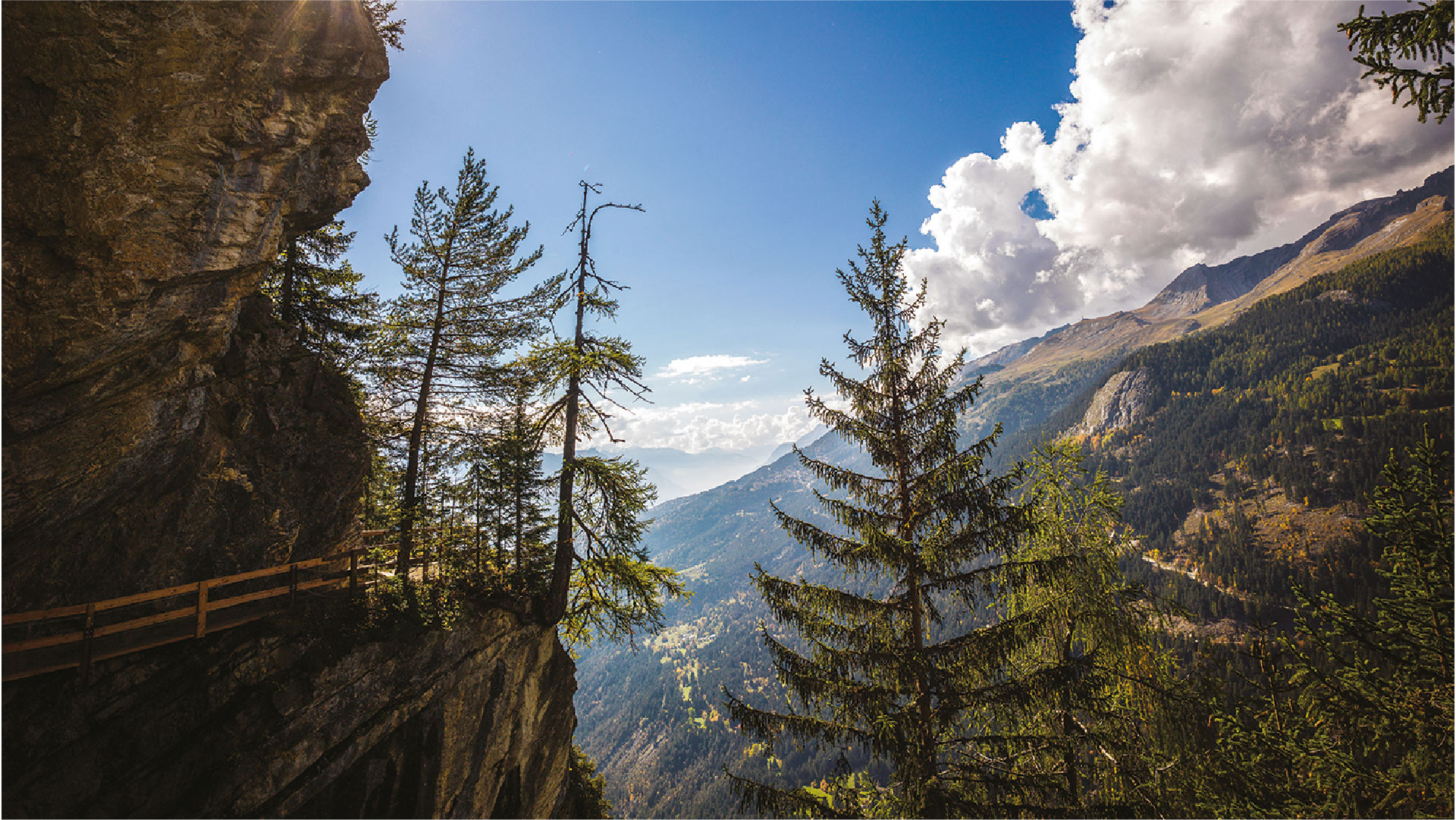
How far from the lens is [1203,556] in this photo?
143m

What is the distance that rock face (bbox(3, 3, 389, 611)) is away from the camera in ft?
22.2

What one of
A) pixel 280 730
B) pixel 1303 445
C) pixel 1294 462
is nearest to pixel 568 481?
pixel 280 730

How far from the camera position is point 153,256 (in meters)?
7.63

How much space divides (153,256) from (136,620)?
5.67 meters

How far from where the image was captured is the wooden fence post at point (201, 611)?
27.8ft

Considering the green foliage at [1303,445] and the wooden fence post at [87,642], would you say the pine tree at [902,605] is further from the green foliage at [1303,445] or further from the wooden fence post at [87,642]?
the green foliage at [1303,445]

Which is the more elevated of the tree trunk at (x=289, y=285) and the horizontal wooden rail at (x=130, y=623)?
the tree trunk at (x=289, y=285)

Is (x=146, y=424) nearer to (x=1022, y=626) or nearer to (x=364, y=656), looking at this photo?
(x=364, y=656)

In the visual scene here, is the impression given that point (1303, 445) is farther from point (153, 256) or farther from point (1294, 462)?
point (153, 256)

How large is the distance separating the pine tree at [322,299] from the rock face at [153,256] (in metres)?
2.55

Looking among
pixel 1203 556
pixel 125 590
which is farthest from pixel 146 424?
pixel 1203 556

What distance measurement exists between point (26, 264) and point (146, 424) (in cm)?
322

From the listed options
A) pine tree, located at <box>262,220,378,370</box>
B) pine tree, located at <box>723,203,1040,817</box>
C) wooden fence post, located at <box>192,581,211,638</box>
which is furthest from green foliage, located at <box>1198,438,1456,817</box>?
pine tree, located at <box>262,220,378,370</box>

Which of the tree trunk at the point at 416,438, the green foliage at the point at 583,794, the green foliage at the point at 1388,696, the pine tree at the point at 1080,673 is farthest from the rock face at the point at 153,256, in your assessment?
the green foliage at the point at 1388,696
